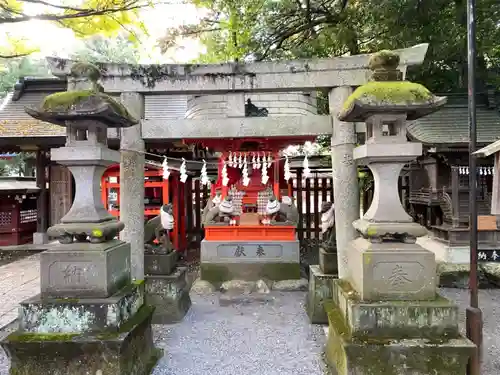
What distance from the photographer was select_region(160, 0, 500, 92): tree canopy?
9.10 meters

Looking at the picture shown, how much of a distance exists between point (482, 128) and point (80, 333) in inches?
397

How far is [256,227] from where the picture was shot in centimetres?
889

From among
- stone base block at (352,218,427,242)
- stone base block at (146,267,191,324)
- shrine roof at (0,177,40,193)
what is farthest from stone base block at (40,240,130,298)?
shrine roof at (0,177,40,193)

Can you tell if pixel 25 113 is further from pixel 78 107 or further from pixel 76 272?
pixel 76 272

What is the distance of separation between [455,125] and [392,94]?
260 inches

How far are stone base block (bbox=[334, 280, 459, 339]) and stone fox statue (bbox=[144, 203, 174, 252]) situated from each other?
414 centimetres

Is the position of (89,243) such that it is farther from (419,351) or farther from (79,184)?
(419,351)

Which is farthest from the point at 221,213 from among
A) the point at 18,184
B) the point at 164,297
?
the point at 18,184

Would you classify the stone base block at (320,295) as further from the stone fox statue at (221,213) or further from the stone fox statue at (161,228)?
the stone fox statue at (221,213)

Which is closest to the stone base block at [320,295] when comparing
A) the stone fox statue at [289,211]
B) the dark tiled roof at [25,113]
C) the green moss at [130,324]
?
the green moss at [130,324]

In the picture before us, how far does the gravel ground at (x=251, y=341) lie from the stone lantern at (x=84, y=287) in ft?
2.84

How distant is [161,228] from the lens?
693 centimetres

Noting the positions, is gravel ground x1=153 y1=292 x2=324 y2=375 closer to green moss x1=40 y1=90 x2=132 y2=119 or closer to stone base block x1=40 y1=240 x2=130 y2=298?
stone base block x1=40 y1=240 x2=130 y2=298

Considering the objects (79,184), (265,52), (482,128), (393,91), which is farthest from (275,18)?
(79,184)
